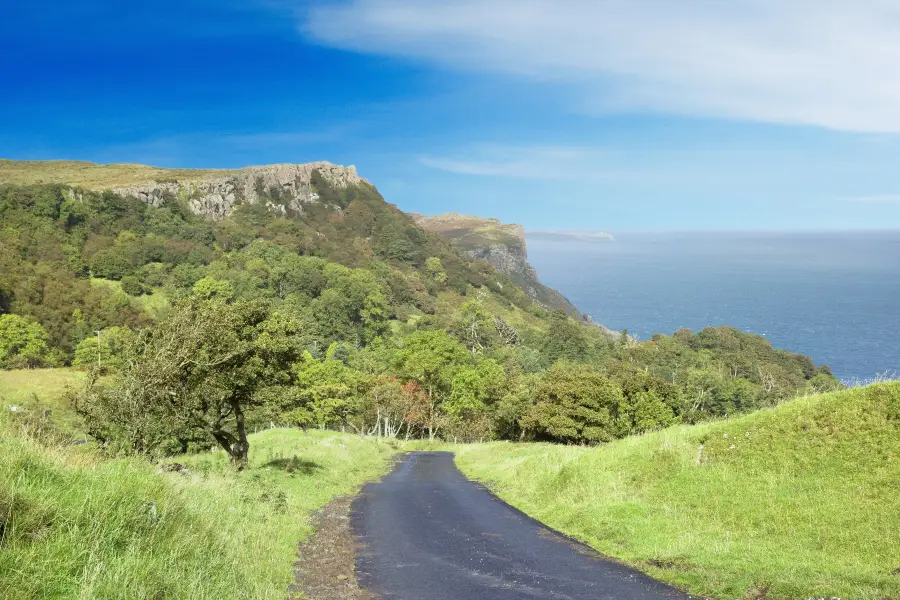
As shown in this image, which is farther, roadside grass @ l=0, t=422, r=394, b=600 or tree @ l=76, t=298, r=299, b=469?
tree @ l=76, t=298, r=299, b=469

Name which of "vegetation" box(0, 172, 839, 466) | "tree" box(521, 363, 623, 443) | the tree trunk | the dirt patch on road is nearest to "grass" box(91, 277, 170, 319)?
"vegetation" box(0, 172, 839, 466)

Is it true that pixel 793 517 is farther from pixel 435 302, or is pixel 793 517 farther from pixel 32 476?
pixel 435 302

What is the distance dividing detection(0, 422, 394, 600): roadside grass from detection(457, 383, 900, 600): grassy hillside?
8164 millimetres

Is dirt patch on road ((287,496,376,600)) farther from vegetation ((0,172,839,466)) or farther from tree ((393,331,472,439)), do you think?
tree ((393,331,472,439))

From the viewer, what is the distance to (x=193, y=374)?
19.5 m

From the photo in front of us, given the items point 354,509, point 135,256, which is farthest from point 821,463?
point 135,256

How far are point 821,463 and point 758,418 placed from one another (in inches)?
130

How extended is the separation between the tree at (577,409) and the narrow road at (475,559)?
3018 centimetres

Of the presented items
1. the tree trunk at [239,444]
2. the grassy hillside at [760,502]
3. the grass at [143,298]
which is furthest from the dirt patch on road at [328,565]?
the grass at [143,298]

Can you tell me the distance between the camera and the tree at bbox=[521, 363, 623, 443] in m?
50.5

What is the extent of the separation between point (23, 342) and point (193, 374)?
4133 inches

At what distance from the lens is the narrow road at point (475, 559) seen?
10898 millimetres

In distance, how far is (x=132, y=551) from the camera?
7.49 m

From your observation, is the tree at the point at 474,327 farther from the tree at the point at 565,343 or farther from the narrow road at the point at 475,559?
the narrow road at the point at 475,559
